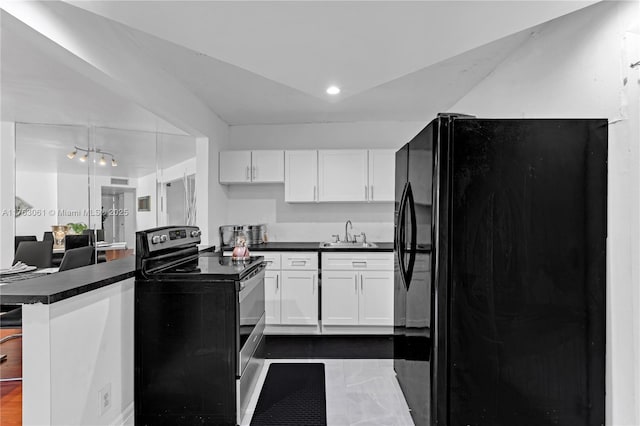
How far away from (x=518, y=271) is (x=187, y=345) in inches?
72.1

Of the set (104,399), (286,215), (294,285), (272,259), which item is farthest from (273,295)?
(104,399)

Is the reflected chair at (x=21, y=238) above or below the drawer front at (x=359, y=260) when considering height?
above

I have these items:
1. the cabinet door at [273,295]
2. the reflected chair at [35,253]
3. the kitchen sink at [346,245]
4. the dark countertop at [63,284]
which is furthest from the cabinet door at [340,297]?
the reflected chair at [35,253]

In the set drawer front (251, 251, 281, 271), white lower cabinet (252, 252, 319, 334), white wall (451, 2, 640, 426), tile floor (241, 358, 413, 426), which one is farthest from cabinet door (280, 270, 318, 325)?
white wall (451, 2, 640, 426)

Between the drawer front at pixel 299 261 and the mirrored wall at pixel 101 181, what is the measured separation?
1.12 meters

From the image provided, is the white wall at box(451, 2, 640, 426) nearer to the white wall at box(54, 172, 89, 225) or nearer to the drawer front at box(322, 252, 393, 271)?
the drawer front at box(322, 252, 393, 271)

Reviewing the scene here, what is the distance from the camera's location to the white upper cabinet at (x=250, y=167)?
443 cm

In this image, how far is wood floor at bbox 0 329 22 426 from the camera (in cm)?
210

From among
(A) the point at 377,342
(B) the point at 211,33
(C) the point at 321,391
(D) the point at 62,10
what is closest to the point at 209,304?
(C) the point at 321,391

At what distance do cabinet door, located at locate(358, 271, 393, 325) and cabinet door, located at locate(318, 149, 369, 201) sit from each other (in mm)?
903

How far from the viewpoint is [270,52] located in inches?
90.7

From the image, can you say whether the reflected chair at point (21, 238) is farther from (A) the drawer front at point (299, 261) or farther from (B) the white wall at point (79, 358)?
(A) the drawer front at point (299, 261)

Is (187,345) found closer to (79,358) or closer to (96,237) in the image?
(79,358)

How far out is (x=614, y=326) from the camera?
5.81 feet
